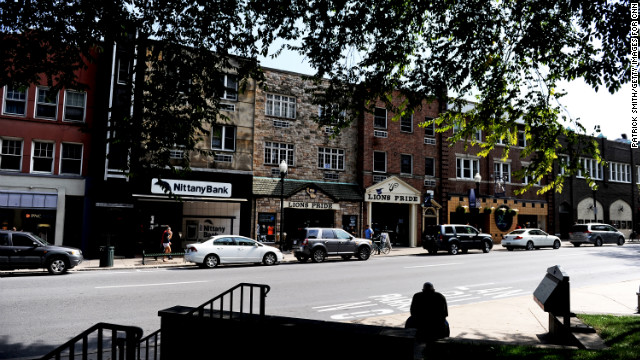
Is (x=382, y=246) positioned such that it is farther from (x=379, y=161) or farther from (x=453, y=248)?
(x=379, y=161)

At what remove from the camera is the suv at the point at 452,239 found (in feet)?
84.3

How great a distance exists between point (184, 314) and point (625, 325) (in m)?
7.80

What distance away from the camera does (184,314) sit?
550 cm

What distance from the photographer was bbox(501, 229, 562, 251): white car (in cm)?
2905

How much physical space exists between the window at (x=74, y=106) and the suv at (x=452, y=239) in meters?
20.2

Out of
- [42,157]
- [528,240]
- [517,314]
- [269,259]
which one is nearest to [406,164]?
[528,240]

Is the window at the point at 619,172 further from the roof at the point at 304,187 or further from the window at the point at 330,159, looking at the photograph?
the window at the point at 330,159

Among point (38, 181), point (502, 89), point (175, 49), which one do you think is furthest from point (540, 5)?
point (38, 181)

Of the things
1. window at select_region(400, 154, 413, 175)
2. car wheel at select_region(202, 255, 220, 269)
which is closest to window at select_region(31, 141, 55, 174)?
car wheel at select_region(202, 255, 220, 269)

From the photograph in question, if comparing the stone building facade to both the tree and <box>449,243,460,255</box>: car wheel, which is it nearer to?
<box>449,243,460,255</box>: car wheel

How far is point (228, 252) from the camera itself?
1892 centimetres

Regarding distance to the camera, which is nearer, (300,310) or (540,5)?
(540,5)

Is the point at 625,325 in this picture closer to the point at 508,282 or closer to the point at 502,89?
the point at 502,89

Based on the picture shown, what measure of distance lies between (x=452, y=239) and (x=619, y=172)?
95.6ft
